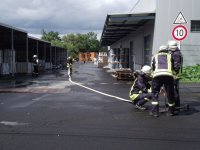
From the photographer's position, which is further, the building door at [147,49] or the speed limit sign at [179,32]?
the building door at [147,49]

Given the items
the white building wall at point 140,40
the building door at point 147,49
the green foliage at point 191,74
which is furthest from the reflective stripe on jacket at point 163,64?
the building door at point 147,49

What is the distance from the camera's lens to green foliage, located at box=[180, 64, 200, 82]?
68.3ft

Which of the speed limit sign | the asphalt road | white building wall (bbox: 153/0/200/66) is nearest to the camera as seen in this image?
the asphalt road

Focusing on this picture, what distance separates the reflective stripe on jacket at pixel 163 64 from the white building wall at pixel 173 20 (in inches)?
517

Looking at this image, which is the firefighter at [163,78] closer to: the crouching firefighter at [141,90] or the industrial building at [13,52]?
the crouching firefighter at [141,90]

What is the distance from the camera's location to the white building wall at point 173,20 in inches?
893

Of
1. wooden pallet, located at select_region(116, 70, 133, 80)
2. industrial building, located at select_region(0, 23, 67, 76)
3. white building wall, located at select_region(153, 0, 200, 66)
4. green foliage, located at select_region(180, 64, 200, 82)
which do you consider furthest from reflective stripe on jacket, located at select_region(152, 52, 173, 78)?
industrial building, located at select_region(0, 23, 67, 76)

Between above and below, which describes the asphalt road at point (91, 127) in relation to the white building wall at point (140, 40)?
below

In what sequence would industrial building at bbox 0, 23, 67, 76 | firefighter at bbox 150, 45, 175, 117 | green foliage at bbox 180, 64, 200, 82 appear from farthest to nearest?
industrial building at bbox 0, 23, 67, 76 → green foliage at bbox 180, 64, 200, 82 → firefighter at bbox 150, 45, 175, 117

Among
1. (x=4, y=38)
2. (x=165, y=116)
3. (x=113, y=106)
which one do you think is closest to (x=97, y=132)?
(x=165, y=116)

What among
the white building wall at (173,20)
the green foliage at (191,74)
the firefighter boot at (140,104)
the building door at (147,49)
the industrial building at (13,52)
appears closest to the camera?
the firefighter boot at (140,104)

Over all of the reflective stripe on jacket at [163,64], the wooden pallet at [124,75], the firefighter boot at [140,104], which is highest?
the reflective stripe on jacket at [163,64]

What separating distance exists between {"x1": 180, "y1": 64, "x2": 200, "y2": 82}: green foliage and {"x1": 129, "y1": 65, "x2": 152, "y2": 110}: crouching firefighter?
9971 millimetres

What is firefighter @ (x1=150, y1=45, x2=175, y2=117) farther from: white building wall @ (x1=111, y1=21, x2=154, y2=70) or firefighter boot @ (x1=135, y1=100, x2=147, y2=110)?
white building wall @ (x1=111, y1=21, x2=154, y2=70)
